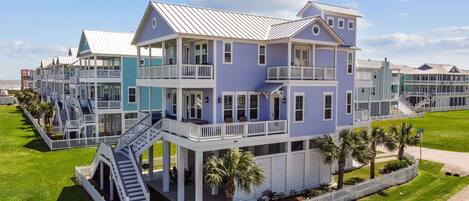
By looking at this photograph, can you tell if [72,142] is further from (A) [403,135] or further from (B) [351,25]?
(A) [403,135]

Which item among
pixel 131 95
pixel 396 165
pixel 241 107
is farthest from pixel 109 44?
pixel 396 165

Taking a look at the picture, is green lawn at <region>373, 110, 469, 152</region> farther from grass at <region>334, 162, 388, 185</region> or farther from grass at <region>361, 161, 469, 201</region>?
grass at <region>334, 162, 388, 185</region>

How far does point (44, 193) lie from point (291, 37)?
17398 millimetres

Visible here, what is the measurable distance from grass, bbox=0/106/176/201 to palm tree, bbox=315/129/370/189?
14378 mm

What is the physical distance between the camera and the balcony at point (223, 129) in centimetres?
1919

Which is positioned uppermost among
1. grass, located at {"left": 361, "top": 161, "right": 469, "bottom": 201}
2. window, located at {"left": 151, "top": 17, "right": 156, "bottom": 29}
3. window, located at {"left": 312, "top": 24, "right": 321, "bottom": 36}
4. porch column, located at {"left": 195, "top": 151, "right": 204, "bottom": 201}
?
window, located at {"left": 151, "top": 17, "right": 156, "bottom": 29}

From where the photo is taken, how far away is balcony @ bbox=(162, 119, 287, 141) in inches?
755

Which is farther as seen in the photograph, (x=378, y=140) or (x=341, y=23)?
(x=341, y=23)

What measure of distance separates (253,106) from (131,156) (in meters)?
7.80

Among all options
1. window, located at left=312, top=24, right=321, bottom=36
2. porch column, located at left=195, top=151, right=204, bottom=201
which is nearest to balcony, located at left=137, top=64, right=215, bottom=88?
porch column, located at left=195, top=151, right=204, bottom=201

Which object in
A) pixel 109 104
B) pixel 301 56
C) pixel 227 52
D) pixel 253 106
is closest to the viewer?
pixel 227 52

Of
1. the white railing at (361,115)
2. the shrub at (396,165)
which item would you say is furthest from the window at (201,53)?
the shrub at (396,165)

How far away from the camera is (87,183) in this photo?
23.2 meters

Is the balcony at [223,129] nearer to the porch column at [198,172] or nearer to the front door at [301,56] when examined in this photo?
the porch column at [198,172]
